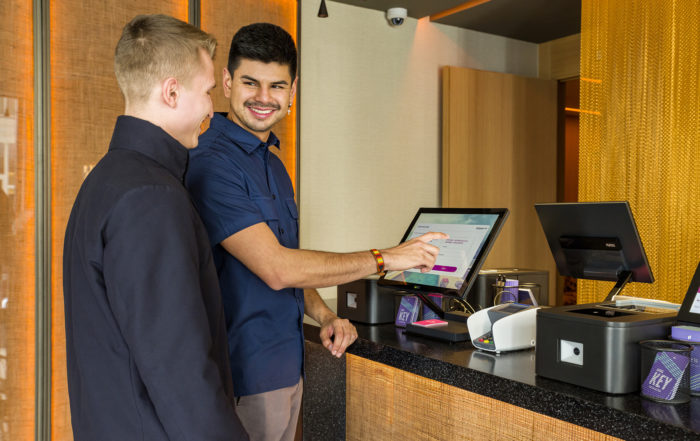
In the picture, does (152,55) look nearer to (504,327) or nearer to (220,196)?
(220,196)

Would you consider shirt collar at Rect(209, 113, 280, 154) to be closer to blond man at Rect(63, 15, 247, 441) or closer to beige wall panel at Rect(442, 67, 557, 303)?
blond man at Rect(63, 15, 247, 441)

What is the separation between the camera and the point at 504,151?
519cm

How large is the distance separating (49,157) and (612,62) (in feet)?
10.8

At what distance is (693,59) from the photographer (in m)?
3.54

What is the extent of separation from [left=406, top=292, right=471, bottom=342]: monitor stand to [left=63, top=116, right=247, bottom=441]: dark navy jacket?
0.93m

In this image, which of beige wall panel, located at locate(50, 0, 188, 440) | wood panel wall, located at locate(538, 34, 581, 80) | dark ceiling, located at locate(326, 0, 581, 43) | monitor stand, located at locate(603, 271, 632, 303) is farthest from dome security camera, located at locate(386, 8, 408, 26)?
monitor stand, located at locate(603, 271, 632, 303)

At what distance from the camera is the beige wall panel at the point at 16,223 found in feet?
10.1

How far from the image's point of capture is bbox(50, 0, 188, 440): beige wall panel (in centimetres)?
319

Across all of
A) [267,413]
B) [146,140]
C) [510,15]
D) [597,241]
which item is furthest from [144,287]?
[510,15]

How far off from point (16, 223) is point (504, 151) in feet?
11.8

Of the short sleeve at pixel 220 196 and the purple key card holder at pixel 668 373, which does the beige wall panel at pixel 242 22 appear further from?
the purple key card holder at pixel 668 373

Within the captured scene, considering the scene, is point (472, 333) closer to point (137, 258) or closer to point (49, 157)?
point (137, 258)

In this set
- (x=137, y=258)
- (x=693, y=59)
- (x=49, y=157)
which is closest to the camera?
(x=137, y=258)

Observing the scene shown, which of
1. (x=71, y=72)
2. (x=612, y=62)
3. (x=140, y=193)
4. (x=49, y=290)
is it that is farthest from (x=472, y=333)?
(x=612, y=62)
